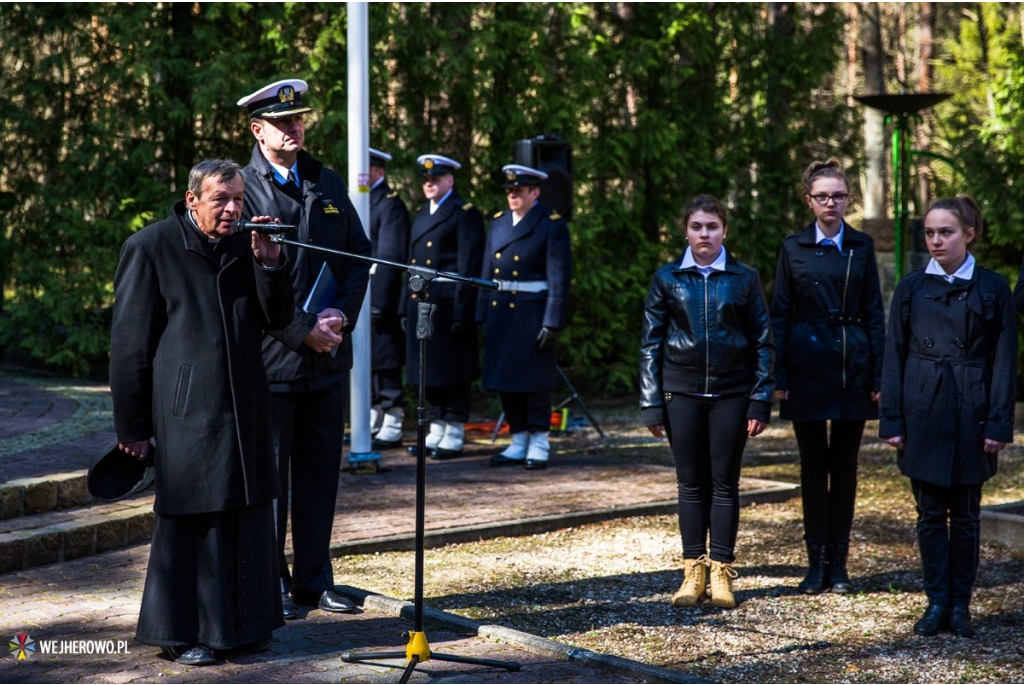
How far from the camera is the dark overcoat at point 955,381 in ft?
19.2

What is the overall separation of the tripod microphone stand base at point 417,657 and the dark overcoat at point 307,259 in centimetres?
129

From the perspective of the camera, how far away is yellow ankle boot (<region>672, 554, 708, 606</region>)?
6309 millimetres

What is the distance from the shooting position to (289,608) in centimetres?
591

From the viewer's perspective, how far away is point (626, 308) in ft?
49.4

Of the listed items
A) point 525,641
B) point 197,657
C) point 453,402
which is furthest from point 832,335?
point 453,402

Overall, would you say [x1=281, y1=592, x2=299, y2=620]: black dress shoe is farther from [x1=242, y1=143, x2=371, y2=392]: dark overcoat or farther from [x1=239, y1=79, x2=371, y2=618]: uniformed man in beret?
[x1=242, y1=143, x2=371, y2=392]: dark overcoat

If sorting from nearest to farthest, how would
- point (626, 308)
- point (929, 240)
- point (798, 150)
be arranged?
point (929, 240), point (626, 308), point (798, 150)

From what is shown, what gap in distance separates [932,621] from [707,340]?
155cm

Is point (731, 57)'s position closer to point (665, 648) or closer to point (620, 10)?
point (620, 10)

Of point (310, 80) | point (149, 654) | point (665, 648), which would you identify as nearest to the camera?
point (149, 654)

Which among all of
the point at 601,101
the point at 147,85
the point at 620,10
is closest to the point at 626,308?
the point at 601,101

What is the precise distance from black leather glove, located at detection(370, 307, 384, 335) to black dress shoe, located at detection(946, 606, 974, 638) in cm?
579

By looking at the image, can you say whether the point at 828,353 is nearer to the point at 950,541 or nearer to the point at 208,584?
the point at 950,541

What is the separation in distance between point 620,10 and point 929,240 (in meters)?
9.82
